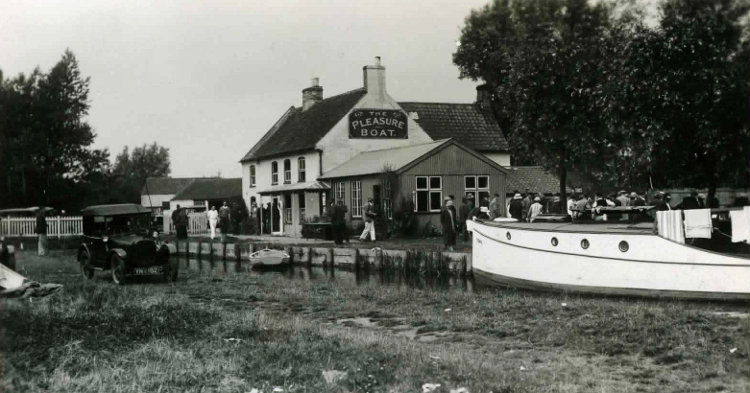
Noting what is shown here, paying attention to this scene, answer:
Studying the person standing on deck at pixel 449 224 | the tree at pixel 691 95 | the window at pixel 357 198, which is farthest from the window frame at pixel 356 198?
the tree at pixel 691 95

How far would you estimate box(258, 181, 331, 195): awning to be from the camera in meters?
34.8

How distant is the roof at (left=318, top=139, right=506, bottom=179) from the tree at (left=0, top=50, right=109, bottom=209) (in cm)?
1150

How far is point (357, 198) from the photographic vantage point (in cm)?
3234

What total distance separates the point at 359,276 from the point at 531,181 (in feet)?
75.2

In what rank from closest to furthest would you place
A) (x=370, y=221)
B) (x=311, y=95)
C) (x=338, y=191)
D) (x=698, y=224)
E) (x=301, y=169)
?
(x=698, y=224), (x=370, y=221), (x=338, y=191), (x=301, y=169), (x=311, y=95)

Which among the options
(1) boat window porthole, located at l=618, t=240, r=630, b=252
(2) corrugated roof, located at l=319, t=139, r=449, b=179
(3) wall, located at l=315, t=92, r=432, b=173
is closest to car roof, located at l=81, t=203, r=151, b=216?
(1) boat window porthole, located at l=618, t=240, r=630, b=252

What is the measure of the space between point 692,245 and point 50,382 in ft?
38.9

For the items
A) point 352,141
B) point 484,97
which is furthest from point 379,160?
point 484,97

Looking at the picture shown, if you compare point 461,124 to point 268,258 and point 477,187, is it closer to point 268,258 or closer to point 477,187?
point 477,187

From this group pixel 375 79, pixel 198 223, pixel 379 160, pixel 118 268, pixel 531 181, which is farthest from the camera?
pixel 198 223

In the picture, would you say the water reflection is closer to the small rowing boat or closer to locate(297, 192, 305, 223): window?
the small rowing boat

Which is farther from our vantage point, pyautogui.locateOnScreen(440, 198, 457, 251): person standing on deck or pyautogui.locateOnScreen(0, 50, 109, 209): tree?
pyautogui.locateOnScreen(0, 50, 109, 209): tree

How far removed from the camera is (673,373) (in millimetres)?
7609

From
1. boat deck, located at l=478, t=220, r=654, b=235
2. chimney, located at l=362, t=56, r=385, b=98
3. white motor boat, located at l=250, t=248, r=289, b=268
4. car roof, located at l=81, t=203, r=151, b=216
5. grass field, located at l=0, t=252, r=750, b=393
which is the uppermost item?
chimney, located at l=362, t=56, r=385, b=98
